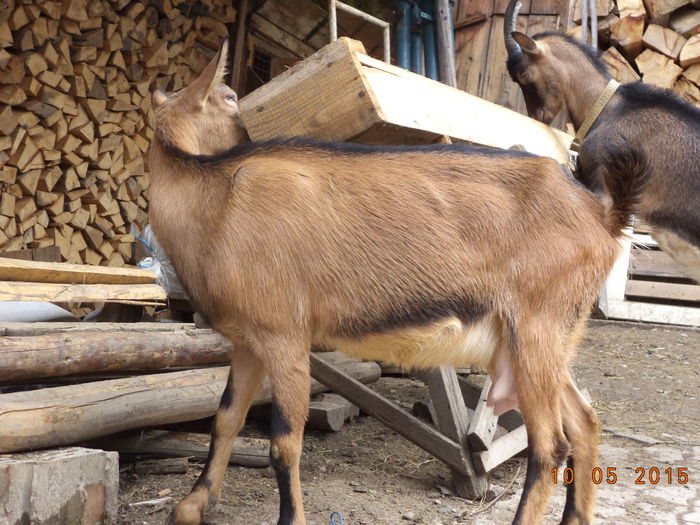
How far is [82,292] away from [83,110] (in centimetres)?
267

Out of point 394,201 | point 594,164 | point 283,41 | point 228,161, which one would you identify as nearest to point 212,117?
point 228,161

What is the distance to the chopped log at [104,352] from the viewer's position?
9.96 ft

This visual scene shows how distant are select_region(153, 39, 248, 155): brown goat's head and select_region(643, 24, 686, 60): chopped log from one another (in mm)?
6475

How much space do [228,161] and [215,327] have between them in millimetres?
658

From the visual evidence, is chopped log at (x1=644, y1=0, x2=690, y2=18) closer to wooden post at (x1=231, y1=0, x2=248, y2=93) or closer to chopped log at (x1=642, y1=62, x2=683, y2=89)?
chopped log at (x1=642, y1=62, x2=683, y2=89)

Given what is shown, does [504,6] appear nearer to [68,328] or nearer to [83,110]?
[83,110]

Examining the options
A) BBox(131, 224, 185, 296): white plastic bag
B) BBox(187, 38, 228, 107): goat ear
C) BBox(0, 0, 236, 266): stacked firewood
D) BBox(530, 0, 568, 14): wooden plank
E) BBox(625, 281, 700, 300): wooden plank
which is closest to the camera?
BBox(187, 38, 228, 107): goat ear

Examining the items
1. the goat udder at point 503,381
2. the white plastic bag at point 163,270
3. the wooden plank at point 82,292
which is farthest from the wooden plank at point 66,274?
the goat udder at point 503,381

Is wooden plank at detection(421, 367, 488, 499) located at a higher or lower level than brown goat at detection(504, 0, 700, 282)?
lower

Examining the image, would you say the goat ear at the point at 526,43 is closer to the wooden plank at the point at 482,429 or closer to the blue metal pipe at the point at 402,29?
the blue metal pipe at the point at 402,29

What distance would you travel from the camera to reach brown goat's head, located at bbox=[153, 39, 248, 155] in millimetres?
2969

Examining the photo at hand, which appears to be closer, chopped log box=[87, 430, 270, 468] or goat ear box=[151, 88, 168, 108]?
goat ear box=[151, 88, 168, 108]

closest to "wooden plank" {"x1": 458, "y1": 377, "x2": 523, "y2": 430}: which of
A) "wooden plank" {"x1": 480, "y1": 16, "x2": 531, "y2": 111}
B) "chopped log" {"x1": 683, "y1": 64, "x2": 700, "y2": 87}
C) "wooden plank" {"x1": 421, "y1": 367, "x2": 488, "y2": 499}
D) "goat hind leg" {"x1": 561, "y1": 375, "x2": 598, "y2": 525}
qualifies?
"wooden plank" {"x1": 421, "y1": 367, "x2": 488, "y2": 499}

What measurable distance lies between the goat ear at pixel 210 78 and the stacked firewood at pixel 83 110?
3109 millimetres
